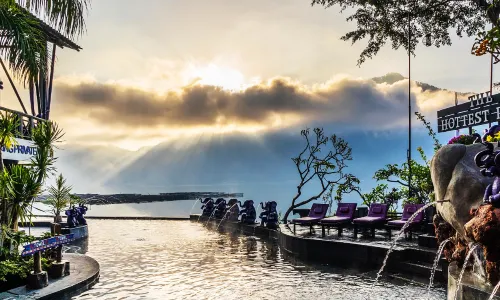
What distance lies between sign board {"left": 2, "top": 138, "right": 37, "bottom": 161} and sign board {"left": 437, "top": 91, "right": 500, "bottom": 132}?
1781 centimetres

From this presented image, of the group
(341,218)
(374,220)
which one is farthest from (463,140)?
(341,218)

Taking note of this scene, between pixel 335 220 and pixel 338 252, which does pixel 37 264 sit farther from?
pixel 335 220

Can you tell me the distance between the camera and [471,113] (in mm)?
18406

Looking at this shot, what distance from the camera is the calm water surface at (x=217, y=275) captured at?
9195 mm

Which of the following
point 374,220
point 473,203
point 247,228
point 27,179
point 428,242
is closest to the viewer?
point 473,203

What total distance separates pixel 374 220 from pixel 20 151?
45.2ft

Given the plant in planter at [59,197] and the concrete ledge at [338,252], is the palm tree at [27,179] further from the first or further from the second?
the concrete ledge at [338,252]

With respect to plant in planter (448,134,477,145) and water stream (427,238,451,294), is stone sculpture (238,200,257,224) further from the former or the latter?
water stream (427,238,451,294)

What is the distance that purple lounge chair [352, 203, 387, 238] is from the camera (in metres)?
15.0

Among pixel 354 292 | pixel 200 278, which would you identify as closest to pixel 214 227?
pixel 200 278

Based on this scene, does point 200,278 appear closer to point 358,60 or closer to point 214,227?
point 214,227

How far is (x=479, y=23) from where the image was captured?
21641 millimetres

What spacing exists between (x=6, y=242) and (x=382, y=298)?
8.69m

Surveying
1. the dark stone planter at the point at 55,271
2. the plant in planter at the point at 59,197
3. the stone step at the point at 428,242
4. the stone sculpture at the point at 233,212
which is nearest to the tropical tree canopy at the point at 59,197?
the plant in planter at the point at 59,197
